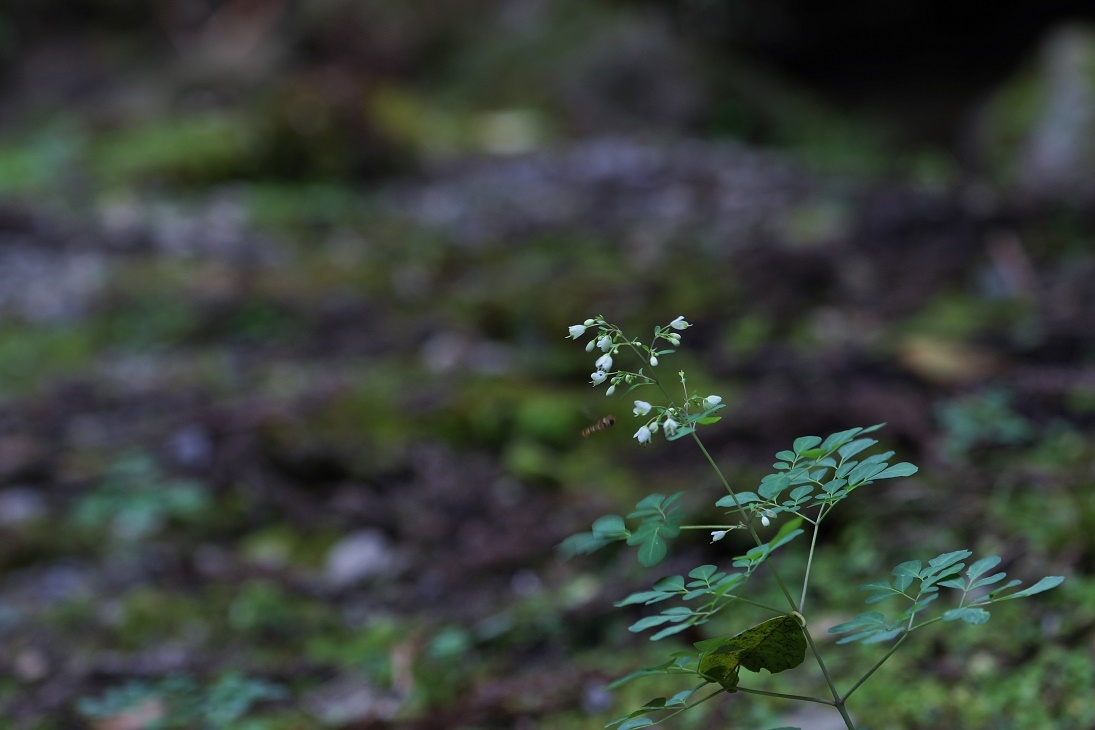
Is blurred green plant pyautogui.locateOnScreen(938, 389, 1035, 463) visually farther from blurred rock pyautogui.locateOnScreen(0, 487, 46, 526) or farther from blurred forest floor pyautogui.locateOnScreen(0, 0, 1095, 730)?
blurred rock pyautogui.locateOnScreen(0, 487, 46, 526)

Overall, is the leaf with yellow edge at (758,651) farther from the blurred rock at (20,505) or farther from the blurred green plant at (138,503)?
the blurred rock at (20,505)

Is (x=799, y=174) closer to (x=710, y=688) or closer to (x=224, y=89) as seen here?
(x=710, y=688)

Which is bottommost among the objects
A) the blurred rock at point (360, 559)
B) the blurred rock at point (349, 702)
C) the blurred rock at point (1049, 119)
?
the blurred rock at point (349, 702)

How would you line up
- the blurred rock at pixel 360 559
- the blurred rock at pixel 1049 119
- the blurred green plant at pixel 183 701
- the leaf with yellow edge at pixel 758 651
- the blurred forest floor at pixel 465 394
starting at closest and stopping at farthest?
the leaf with yellow edge at pixel 758 651 → the blurred green plant at pixel 183 701 → the blurred forest floor at pixel 465 394 → the blurred rock at pixel 360 559 → the blurred rock at pixel 1049 119

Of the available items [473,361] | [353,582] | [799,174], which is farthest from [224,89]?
→ [353,582]

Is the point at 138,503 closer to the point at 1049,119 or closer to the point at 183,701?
the point at 183,701

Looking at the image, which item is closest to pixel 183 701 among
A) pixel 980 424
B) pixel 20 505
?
pixel 20 505

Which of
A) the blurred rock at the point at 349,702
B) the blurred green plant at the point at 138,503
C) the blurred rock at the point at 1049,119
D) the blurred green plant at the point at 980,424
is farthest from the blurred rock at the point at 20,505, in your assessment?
the blurred rock at the point at 1049,119

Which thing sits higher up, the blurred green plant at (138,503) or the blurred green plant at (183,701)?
the blurred green plant at (138,503)
